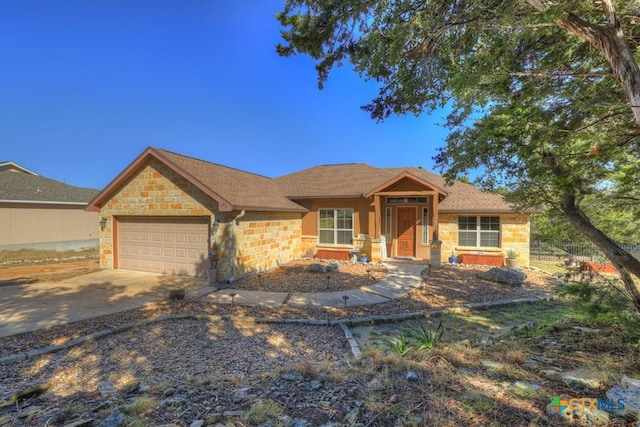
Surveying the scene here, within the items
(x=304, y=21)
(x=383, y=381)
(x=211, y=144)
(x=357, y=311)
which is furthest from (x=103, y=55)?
(x=211, y=144)

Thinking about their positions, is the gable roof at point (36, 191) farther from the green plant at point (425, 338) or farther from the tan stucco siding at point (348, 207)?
the green plant at point (425, 338)

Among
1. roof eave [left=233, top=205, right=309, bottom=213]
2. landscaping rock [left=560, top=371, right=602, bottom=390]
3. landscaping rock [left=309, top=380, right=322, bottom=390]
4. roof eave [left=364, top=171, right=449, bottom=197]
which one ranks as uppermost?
roof eave [left=364, top=171, right=449, bottom=197]

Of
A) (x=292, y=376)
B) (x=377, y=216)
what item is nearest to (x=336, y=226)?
(x=377, y=216)

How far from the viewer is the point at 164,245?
11.5m

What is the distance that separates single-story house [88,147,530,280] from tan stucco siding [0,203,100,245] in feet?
27.5

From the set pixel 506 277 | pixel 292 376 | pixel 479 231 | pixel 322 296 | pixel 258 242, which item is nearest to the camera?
pixel 292 376

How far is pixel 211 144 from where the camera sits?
36.0 metres

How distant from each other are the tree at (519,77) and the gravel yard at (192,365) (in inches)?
161

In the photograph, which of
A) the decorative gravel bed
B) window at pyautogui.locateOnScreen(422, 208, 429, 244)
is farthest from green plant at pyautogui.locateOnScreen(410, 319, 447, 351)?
window at pyautogui.locateOnScreen(422, 208, 429, 244)

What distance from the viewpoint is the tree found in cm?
386

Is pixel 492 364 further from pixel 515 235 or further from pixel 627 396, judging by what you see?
pixel 515 235

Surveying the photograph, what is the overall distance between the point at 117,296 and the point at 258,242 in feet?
16.7

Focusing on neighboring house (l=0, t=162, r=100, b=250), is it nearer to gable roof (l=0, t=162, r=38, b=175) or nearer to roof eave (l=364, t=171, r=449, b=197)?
gable roof (l=0, t=162, r=38, b=175)

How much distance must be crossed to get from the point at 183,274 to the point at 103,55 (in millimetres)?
11107
